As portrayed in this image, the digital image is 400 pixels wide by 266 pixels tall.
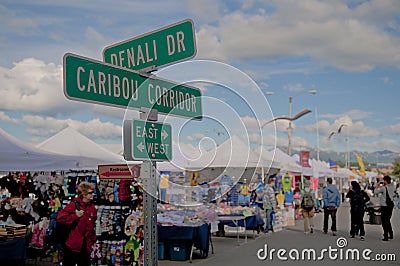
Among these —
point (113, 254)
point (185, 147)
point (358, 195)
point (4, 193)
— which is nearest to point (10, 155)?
point (4, 193)

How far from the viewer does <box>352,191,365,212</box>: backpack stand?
1475 centimetres

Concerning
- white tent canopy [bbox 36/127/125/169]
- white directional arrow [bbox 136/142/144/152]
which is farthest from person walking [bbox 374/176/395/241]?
white directional arrow [bbox 136/142/144/152]

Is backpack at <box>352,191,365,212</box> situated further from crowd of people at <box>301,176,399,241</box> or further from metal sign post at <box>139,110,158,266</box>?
metal sign post at <box>139,110,158,266</box>

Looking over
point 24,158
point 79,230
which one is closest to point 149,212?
point 79,230

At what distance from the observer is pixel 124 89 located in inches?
137

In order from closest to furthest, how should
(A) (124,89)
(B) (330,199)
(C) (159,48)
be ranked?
(A) (124,89) → (C) (159,48) → (B) (330,199)

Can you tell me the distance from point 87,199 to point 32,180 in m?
4.53

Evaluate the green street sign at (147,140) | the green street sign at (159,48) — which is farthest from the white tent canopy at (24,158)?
the green street sign at (147,140)

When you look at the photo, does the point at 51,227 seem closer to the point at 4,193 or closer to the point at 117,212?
the point at 117,212

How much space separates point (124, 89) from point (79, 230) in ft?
13.6

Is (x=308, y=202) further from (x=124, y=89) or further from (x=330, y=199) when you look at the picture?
(x=124, y=89)

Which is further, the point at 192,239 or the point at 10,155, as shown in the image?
the point at 192,239

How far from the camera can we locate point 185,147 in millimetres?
3768

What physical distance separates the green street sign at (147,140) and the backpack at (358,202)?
490 inches
